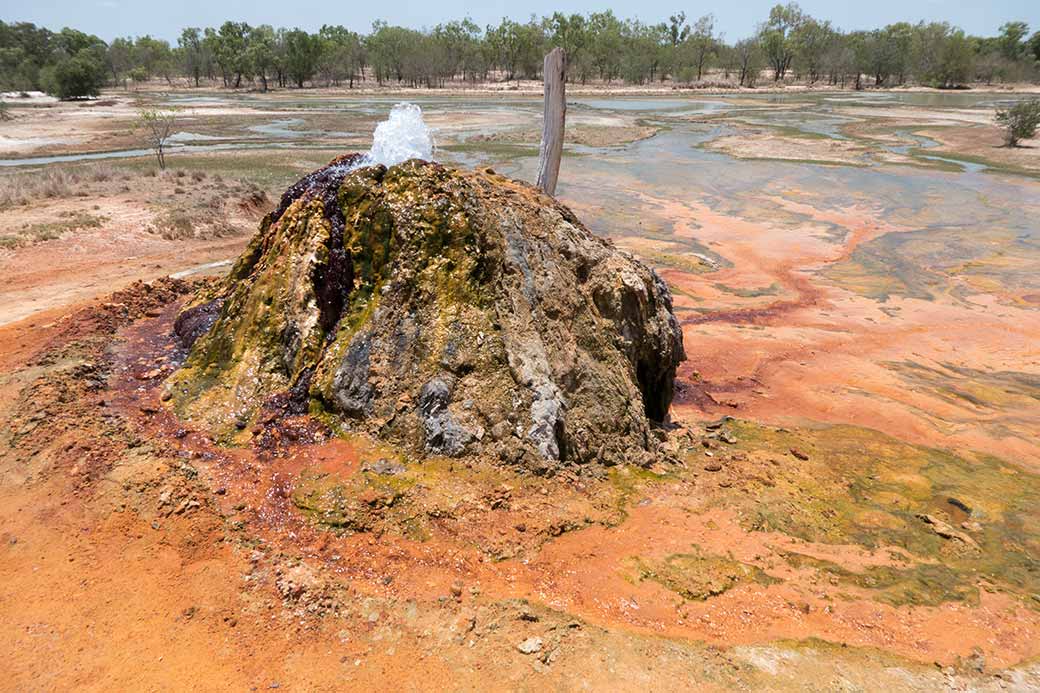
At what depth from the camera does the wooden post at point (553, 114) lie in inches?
469

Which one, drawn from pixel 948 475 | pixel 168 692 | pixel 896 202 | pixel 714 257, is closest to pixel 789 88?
pixel 896 202

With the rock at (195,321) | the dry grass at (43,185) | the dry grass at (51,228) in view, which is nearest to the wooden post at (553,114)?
the rock at (195,321)

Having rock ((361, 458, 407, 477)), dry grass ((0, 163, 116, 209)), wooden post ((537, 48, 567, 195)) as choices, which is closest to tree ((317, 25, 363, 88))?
dry grass ((0, 163, 116, 209))

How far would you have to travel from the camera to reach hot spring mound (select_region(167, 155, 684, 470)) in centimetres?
604

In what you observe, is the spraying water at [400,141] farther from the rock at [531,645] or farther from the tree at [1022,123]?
the tree at [1022,123]

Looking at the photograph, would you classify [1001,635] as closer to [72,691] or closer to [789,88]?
[72,691]

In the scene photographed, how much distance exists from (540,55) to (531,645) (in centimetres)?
10060

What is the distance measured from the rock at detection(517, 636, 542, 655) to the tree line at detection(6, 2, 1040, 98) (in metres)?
82.8

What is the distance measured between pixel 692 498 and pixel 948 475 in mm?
3506

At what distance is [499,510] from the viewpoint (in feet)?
17.6

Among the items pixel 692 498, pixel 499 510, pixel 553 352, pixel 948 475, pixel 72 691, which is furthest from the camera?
pixel 948 475

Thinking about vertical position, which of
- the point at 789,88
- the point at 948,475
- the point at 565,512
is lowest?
the point at 948,475

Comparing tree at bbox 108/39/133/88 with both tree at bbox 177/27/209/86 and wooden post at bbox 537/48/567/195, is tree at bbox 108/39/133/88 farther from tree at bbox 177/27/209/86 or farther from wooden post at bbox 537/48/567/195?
wooden post at bbox 537/48/567/195

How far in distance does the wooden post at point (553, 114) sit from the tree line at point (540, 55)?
237 feet
